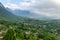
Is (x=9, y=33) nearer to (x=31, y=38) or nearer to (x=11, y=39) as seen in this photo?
(x=11, y=39)

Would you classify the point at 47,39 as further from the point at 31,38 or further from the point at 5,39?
the point at 5,39

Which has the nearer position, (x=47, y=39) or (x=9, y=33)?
(x=9, y=33)

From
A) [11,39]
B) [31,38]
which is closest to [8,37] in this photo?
[11,39]

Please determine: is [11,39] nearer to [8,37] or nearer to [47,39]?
[8,37]

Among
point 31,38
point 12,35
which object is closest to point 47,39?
point 31,38

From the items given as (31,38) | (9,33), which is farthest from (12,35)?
(31,38)

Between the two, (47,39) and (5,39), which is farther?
(47,39)

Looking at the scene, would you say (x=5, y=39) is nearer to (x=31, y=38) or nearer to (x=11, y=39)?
(x=11, y=39)
